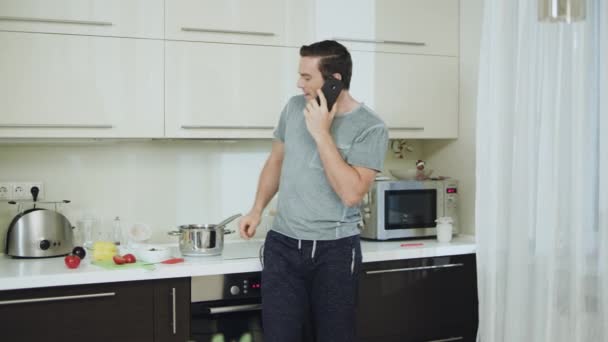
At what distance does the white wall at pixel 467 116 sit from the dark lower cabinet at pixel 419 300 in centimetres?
32

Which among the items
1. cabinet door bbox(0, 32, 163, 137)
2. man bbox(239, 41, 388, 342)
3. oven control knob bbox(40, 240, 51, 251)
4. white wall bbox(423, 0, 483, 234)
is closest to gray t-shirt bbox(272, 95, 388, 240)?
man bbox(239, 41, 388, 342)

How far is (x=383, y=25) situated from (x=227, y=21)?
72cm

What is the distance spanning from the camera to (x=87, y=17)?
2.67 metres

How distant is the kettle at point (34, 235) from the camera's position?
2641mm

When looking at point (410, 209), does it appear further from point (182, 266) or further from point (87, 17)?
point (87, 17)

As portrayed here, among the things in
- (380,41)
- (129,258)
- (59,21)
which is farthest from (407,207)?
(59,21)

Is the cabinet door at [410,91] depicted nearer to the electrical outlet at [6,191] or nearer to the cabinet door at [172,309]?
the cabinet door at [172,309]

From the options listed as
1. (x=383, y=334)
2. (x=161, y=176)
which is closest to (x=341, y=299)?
(x=383, y=334)

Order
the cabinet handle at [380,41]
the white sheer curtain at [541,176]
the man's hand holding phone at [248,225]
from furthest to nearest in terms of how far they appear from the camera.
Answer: the cabinet handle at [380,41] → the man's hand holding phone at [248,225] → the white sheer curtain at [541,176]

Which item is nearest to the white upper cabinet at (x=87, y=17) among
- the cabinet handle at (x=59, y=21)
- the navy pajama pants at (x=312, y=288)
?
the cabinet handle at (x=59, y=21)

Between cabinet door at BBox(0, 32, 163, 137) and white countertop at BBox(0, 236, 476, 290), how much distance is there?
1.64ft

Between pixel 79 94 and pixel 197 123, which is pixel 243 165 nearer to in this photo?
pixel 197 123

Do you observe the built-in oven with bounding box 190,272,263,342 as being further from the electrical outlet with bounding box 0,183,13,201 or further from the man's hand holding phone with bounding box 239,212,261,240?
the electrical outlet with bounding box 0,183,13,201

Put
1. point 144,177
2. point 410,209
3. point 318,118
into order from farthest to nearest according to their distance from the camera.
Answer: point 410,209 → point 144,177 → point 318,118
